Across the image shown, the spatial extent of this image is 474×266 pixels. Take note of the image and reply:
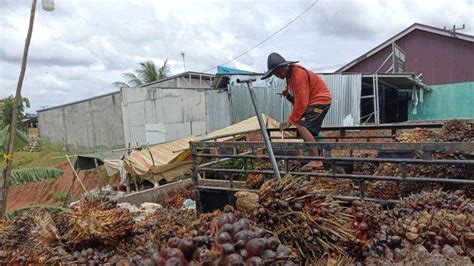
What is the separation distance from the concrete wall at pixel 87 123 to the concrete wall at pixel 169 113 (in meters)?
1.53

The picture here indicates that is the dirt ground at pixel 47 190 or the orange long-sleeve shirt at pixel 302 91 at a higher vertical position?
the orange long-sleeve shirt at pixel 302 91

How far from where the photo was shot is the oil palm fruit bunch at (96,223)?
1.97 metres

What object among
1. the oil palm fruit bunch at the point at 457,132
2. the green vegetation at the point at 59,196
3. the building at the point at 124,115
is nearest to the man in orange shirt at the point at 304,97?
the oil palm fruit bunch at the point at 457,132

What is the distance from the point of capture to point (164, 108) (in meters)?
16.3

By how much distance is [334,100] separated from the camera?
45.7ft

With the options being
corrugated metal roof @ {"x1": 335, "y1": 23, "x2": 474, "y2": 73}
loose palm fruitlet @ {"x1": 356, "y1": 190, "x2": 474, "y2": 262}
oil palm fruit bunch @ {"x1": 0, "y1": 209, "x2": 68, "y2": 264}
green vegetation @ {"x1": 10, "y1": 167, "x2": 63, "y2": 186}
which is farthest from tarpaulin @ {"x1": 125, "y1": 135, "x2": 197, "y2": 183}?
corrugated metal roof @ {"x1": 335, "y1": 23, "x2": 474, "y2": 73}

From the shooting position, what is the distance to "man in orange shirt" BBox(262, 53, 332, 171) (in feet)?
12.5

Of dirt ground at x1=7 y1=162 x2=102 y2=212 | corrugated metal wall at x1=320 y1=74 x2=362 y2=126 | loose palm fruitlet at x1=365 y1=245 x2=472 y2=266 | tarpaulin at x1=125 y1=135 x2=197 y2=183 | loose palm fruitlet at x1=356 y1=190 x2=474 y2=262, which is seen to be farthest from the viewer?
corrugated metal wall at x1=320 y1=74 x2=362 y2=126

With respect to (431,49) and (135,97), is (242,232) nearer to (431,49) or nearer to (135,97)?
(135,97)

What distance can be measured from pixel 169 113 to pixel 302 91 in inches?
501

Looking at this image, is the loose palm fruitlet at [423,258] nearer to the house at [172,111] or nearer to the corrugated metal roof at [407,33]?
the house at [172,111]

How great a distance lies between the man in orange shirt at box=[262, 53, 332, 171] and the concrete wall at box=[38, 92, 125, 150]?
53.5 feet

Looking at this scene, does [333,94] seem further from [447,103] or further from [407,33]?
[407,33]

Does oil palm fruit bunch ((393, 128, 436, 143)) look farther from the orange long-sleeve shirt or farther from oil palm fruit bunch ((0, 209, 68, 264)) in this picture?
oil palm fruit bunch ((0, 209, 68, 264))
